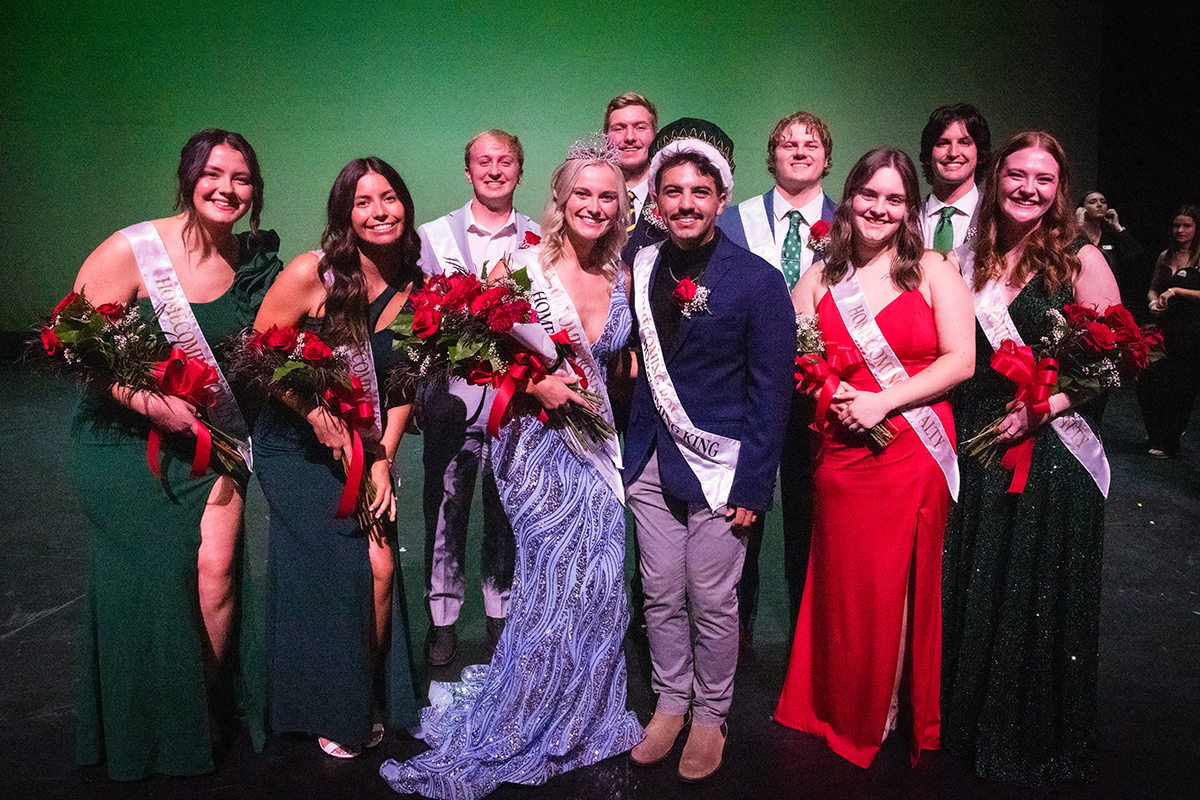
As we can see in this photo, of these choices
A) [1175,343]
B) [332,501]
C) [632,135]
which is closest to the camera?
[332,501]

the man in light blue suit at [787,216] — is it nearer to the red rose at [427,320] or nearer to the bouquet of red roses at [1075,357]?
the bouquet of red roses at [1075,357]

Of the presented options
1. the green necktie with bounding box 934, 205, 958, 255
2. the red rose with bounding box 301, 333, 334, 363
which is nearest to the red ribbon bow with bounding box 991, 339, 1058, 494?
the green necktie with bounding box 934, 205, 958, 255

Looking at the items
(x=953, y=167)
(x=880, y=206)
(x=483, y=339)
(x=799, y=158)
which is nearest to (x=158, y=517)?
(x=483, y=339)

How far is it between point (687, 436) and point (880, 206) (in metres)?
0.71

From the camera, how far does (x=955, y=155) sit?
2621mm

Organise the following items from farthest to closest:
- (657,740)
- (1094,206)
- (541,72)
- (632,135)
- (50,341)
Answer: (541,72) → (1094,206) → (632,135) → (657,740) → (50,341)

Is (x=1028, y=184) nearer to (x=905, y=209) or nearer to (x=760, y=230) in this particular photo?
(x=905, y=209)

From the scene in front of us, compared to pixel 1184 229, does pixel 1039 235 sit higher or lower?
lower

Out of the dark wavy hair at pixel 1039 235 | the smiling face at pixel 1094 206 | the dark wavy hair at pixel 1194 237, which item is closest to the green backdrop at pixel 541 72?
the smiling face at pixel 1094 206

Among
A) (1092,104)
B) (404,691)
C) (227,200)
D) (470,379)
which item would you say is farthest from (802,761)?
(1092,104)

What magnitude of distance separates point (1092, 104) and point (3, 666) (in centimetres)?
768

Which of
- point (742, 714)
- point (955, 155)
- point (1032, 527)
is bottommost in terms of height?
point (742, 714)

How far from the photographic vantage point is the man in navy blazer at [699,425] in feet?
6.59

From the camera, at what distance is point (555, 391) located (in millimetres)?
2035
